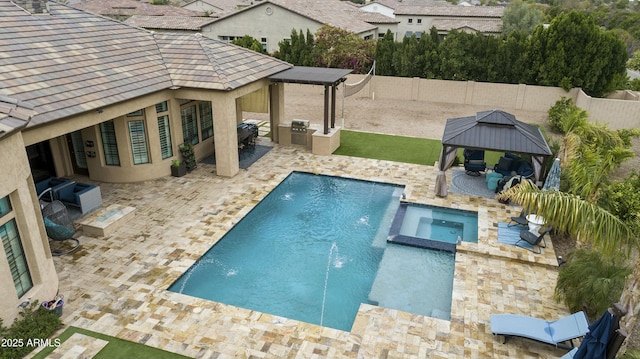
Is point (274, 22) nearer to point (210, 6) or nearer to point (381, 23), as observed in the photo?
point (381, 23)

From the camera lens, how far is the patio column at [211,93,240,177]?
16609mm

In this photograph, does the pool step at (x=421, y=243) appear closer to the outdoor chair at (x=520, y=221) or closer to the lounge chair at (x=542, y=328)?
the outdoor chair at (x=520, y=221)

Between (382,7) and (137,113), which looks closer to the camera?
(137,113)

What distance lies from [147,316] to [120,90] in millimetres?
7617

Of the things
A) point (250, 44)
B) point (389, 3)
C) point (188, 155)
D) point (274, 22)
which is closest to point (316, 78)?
point (188, 155)

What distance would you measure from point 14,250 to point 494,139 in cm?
1385

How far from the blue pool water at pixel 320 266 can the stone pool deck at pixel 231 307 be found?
0.52m

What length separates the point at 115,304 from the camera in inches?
410

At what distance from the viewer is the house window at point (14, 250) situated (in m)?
9.00

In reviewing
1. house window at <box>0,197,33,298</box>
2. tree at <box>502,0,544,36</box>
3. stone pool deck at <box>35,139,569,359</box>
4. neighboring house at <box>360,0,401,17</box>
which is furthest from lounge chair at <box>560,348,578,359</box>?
neighboring house at <box>360,0,401,17</box>

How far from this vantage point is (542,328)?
930 centimetres

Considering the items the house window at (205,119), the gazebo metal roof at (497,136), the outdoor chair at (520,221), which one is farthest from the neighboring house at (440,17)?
the outdoor chair at (520,221)

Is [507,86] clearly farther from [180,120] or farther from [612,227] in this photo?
[612,227]

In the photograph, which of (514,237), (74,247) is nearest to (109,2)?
(74,247)
